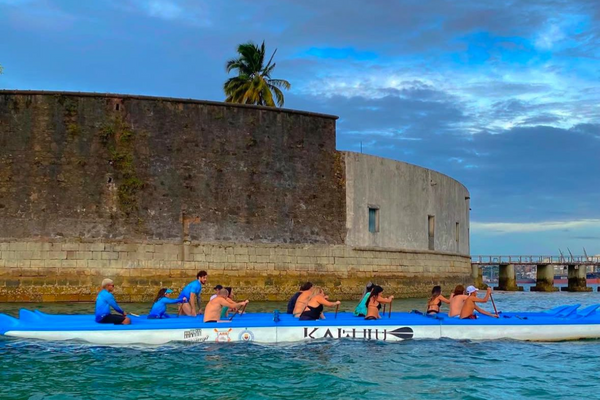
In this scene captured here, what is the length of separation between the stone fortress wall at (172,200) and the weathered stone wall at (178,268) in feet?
0.14

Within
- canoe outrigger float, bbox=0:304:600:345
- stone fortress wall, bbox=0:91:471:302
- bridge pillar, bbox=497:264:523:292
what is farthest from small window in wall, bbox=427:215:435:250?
bridge pillar, bbox=497:264:523:292

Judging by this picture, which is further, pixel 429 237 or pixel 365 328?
pixel 429 237

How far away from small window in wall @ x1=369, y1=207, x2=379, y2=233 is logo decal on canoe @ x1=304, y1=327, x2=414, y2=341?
16295 millimetres

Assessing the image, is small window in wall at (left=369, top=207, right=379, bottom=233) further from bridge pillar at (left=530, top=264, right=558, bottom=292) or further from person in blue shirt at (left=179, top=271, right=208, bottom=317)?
bridge pillar at (left=530, top=264, right=558, bottom=292)

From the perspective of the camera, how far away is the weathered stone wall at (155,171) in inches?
1026

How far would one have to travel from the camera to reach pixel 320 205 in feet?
96.3

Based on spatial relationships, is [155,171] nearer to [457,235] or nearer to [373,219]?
[373,219]

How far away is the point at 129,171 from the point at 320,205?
791 centimetres

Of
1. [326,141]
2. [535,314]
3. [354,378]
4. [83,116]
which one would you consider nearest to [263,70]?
[326,141]

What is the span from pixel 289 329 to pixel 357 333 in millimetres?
1415

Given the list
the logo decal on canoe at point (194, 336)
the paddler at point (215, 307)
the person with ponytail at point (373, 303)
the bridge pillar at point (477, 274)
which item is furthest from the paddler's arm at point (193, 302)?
the bridge pillar at point (477, 274)

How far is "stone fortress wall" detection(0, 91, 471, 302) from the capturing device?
25.7m

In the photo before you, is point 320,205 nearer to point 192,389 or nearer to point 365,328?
point 365,328

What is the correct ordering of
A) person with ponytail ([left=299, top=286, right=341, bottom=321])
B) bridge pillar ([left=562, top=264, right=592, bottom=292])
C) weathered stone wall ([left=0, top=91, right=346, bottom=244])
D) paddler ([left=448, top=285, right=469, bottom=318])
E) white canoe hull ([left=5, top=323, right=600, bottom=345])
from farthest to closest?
bridge pillar ([left=562, top=264, right=592, bottom=292])
weathered stone wall ([left=0, top=91, right=346, bottom=244])
paddler ([left=448, top=285, right=469, bottom=318])
person with ponytail ([left=299, top=286, right=341, bottom=321])
white canoe hull ([left=5, top=323, right=600, bottom=345])
